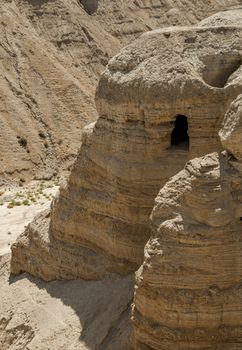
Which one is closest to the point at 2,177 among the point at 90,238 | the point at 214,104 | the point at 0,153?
the point at 0,153

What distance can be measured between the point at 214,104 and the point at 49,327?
17.6 feet

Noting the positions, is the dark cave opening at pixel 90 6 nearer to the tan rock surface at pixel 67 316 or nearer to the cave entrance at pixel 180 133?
the tan rock surface at pixel 67 316

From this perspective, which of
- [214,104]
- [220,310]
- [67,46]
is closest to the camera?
[220,310]

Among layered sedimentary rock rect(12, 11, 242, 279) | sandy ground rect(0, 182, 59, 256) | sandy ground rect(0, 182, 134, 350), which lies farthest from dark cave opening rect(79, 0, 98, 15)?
layered sedimentary rock rect(12, 11, 242, 279)

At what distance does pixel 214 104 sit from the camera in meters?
14.1

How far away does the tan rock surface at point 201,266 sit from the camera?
37.6ft

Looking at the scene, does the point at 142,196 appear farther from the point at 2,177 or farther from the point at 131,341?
the point at 2,177

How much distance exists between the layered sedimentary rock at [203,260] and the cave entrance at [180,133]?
3.30 meters

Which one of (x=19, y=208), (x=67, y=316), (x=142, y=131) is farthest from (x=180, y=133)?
(x=19, y=208)

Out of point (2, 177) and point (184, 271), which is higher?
point (2, 177)

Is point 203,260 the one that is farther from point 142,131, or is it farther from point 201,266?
point 142,131

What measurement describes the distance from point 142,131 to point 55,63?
3296 cm

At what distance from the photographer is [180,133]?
15375 millimetres

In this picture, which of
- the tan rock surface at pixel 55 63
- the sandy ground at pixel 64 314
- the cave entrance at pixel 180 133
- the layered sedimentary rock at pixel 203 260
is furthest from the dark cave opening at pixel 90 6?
the layered sedimentary rock at pixel 203 260
